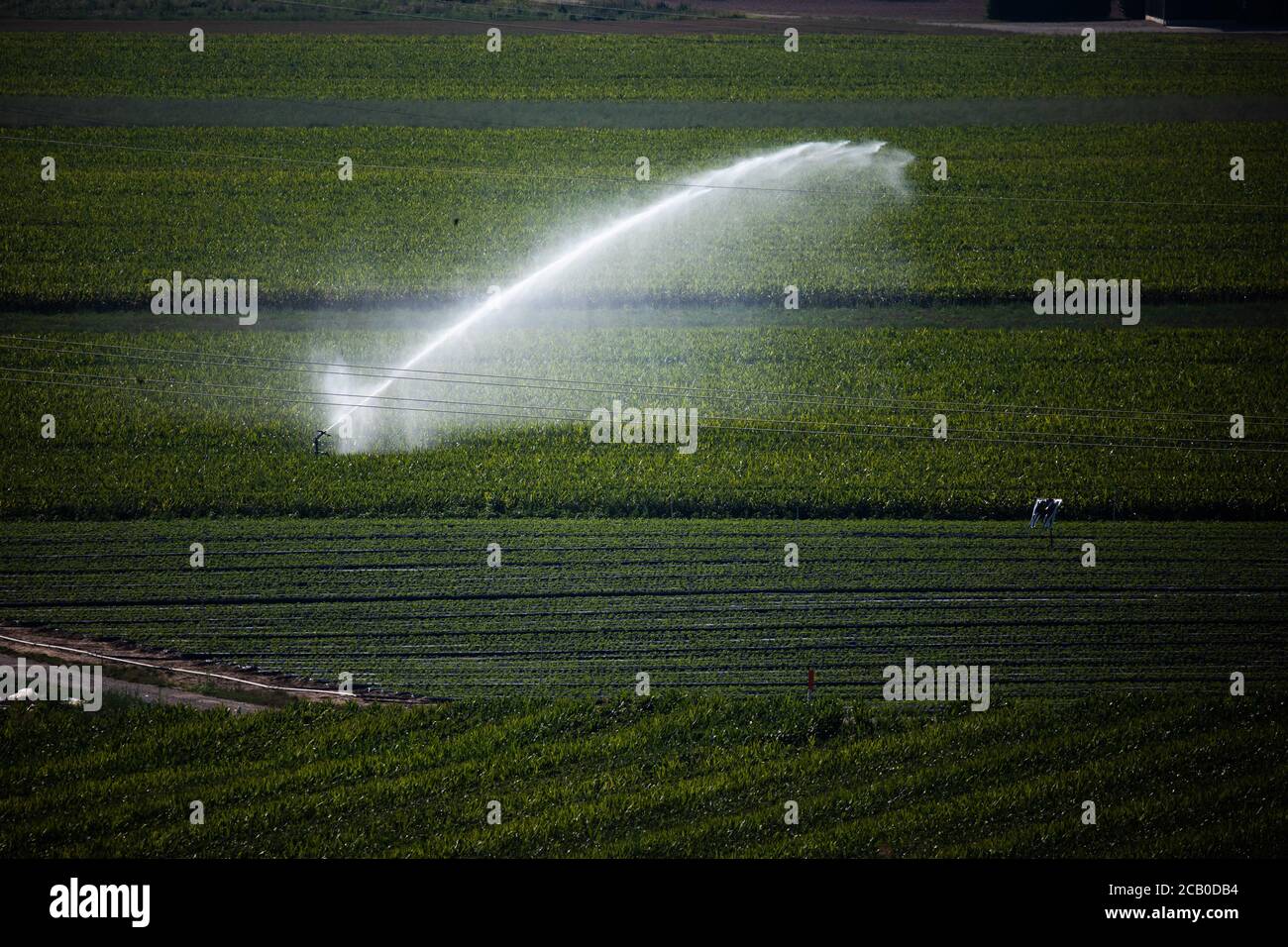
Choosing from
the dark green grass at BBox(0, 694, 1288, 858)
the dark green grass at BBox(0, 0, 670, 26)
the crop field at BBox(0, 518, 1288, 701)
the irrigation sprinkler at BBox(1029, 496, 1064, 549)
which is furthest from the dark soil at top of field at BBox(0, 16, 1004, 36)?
the dark green grass at BBox(0, 694, 1288, 858)

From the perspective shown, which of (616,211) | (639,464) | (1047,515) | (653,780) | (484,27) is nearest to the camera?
(653,780)

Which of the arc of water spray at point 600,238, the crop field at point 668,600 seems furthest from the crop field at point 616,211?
the crop field at point 668,600

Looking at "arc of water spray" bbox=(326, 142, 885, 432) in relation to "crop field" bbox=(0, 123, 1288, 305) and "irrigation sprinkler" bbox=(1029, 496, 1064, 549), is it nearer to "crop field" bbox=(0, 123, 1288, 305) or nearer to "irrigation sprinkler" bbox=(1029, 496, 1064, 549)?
"crop field" bbox=(0, 123, 1288, 305)

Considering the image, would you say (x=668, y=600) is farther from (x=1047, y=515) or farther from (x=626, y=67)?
(x=626, y=67)

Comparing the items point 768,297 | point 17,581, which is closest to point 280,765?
point 17,581

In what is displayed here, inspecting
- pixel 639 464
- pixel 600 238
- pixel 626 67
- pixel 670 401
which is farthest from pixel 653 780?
pixel 626 67

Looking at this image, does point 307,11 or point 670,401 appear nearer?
point 670,401
